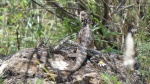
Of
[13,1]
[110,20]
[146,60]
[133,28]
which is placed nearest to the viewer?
[146,60]

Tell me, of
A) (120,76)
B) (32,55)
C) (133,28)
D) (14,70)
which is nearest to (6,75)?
(14,70)

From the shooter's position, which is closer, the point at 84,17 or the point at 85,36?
the point at 85,36

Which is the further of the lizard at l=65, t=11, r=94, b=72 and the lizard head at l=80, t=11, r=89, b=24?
the lizard head at l=80, t=11, r=89, b=24

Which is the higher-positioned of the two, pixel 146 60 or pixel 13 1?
pixel 13 1

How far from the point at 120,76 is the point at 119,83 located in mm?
463

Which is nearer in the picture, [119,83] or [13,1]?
[119,83]

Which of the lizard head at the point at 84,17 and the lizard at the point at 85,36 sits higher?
the lizard head at the point at 84,17

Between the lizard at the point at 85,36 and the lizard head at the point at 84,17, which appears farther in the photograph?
the lizard head at the point at 84,17

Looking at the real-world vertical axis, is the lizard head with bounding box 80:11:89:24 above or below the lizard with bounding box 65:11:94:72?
above

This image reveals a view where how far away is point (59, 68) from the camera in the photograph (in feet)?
11.8

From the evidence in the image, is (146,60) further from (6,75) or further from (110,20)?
(110,20)

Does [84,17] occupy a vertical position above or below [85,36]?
above

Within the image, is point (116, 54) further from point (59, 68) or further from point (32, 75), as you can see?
point (32, 75)

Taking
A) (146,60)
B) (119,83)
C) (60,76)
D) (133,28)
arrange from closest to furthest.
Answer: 1. (119,83)
2. (60,76)
3. (146,60)
4. (133,28)
